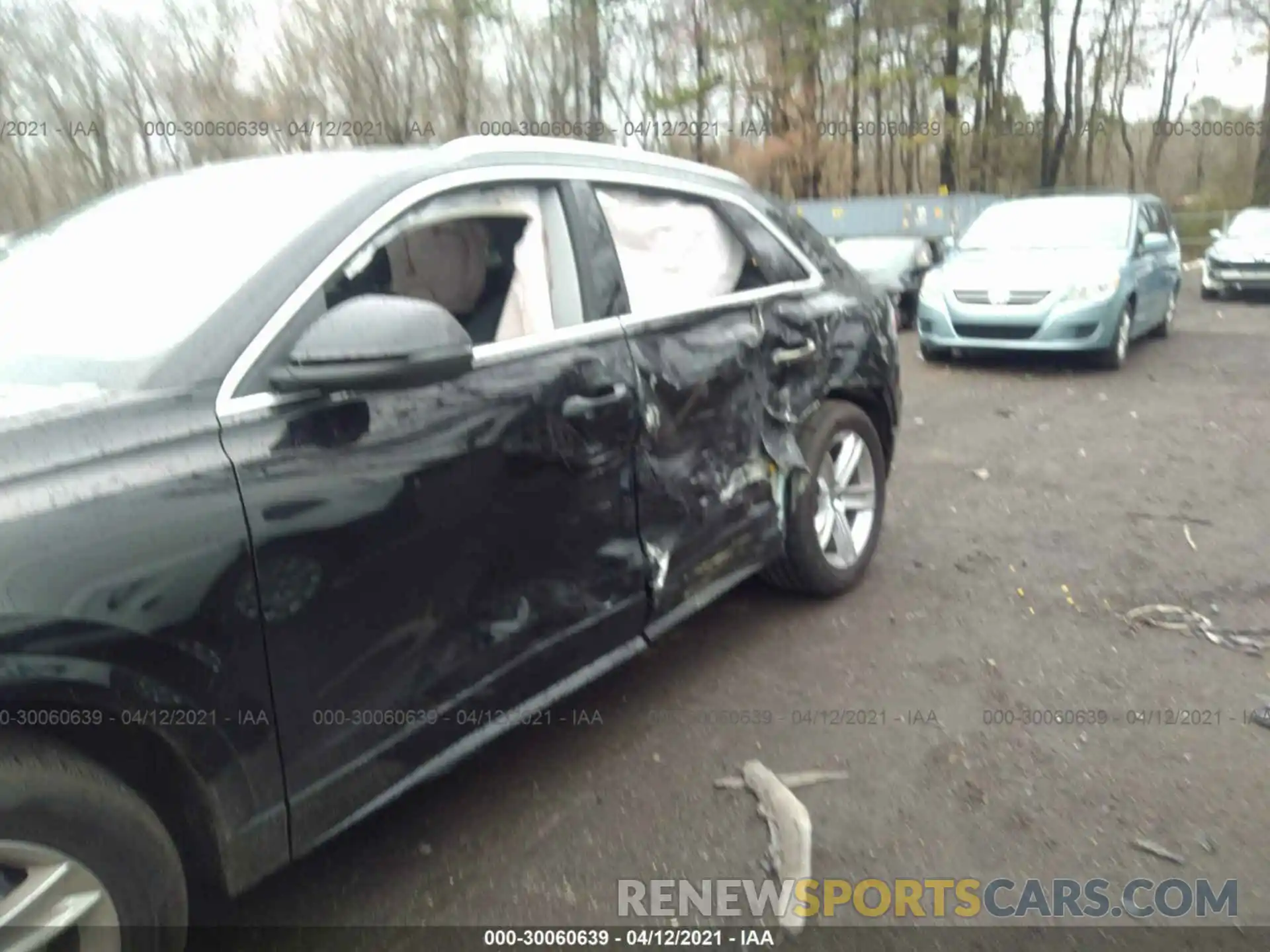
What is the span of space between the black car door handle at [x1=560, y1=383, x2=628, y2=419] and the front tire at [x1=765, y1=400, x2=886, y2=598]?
3.83ft

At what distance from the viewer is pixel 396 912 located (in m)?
2.41

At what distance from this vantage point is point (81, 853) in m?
1.67

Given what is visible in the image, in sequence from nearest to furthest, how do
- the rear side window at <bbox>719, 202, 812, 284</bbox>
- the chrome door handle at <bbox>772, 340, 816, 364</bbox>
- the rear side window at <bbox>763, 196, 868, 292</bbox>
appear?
the chrome door handle at <bbox>772, 340, 816, 364</bbox>
the rear side window at <bbox>719, 202, 812, 284</bbox>
the rear side window at <bbox>763, 196, 868, 292</bbox>

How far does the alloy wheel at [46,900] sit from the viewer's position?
5.24 feet

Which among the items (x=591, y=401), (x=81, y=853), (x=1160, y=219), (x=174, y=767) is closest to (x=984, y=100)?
(x=1160, y=219)

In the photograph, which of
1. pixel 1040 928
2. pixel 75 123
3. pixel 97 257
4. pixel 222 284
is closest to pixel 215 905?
pixel 222 284

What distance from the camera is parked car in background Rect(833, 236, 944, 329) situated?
1445 cm

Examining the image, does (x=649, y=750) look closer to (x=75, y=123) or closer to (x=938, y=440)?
(x=938, y=440)

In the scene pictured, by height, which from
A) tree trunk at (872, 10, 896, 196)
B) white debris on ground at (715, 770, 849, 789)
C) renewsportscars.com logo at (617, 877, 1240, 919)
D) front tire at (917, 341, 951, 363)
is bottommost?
renewsportscars.com logo at (617, 877, 1240, 919)

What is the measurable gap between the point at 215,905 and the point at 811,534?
252cm

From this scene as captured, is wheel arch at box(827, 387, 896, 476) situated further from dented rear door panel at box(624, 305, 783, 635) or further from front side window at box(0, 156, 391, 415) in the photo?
front side window at box(0, 156, 391, 415)

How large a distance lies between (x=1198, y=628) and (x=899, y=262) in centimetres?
1167

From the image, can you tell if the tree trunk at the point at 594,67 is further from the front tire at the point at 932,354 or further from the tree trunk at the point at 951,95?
the front tire at the point at 932,354

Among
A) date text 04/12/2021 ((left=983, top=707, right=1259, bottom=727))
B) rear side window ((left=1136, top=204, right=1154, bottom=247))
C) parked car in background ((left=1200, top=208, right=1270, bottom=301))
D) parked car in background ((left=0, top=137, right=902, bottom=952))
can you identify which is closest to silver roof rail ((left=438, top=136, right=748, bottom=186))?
parked car in background ((left=0, top=137, right=902, bottom=952))
